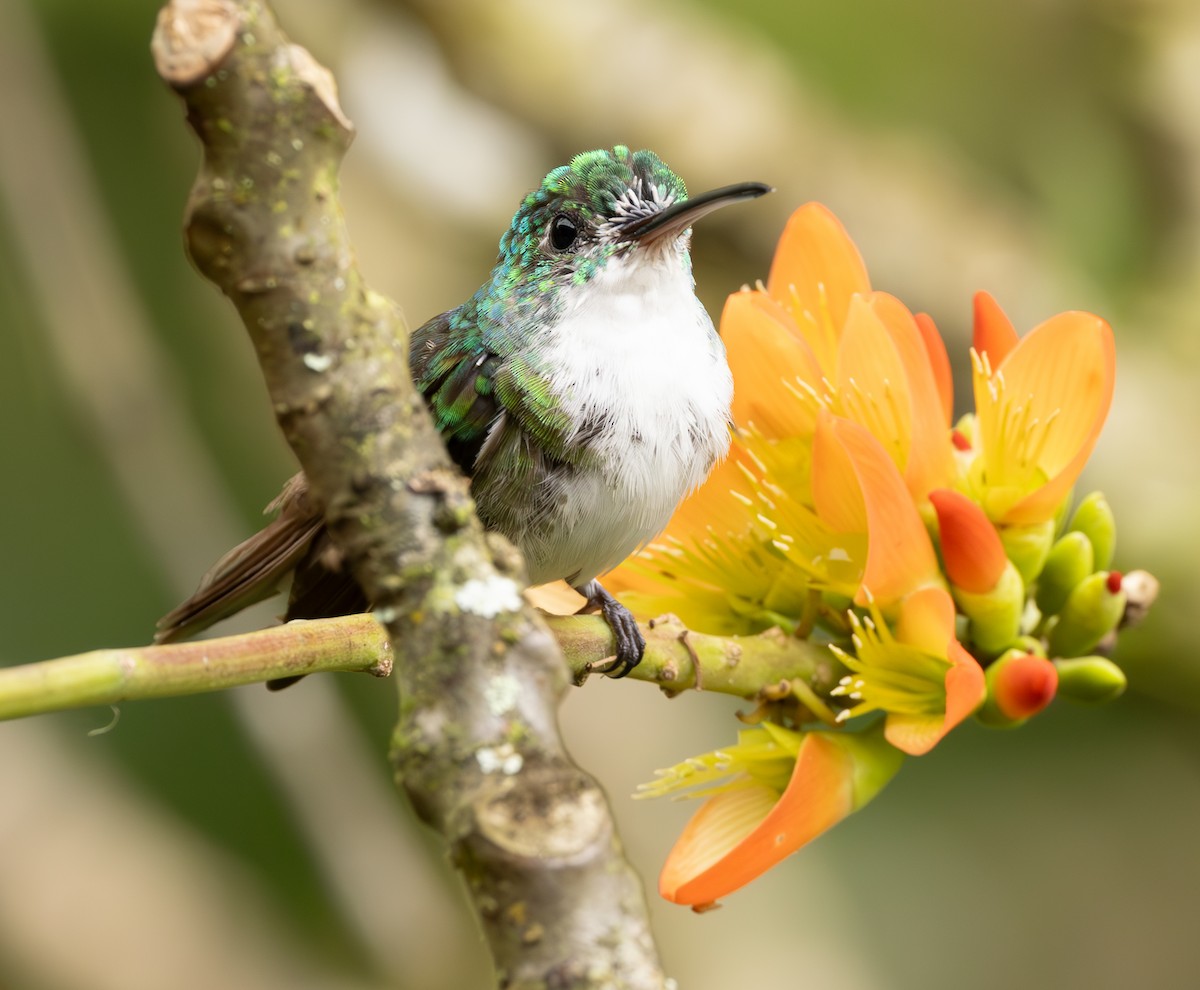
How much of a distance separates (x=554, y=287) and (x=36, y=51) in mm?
1571

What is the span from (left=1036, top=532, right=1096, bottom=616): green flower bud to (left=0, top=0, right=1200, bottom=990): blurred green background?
41.9 inches

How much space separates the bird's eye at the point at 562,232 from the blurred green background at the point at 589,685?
0.93 meters

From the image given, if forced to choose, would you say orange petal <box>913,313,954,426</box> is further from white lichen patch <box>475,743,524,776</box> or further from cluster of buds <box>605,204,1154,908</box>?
white lichen patch <box>475,743,524,776</box>

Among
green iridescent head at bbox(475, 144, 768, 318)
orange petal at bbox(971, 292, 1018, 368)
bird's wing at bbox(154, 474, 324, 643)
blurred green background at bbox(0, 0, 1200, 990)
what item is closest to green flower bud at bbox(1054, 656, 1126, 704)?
orange petal at bbox(971, 292, 1018, 368)

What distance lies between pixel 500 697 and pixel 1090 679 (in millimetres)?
643

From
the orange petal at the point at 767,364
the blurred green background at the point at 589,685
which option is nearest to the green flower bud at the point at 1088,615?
the orange petal at the point at 767,364

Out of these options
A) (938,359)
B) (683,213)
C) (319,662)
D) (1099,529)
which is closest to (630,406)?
(683,213)

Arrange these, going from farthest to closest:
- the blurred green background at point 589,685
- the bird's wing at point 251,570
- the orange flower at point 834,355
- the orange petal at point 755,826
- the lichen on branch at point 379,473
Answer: the blurred green background at point 589,685, the bird's wing at point 251,570, the orange flower at point 834,355, the orange petal at point 755,826, the lichen on branch at point 379,473

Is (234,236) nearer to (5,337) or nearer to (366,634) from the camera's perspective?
(366,634)

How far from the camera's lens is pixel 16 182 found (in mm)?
2180

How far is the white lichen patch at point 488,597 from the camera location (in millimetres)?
397

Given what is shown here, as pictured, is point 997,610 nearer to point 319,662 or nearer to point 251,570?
point 319,662

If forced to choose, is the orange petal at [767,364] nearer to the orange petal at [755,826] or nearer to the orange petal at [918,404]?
the orange petal at [918,404]

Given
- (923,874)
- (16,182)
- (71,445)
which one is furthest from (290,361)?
(71,445)
